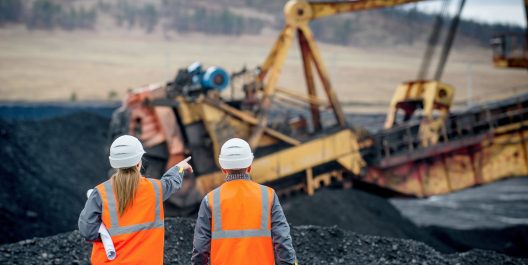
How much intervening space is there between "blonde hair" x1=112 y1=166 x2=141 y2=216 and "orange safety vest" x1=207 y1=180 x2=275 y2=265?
0.41 m

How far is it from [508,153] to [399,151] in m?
Result: 1.59

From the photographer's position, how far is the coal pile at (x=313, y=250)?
18.4 feet

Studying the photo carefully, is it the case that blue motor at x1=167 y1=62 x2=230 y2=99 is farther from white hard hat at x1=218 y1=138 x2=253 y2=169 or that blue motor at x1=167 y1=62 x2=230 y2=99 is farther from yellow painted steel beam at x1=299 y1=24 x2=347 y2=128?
white hard hat at x1=218 y1=138 x2=253 y2=169

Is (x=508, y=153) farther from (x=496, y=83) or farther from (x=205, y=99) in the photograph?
(x=496, y=83)

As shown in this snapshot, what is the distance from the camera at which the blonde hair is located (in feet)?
10.1

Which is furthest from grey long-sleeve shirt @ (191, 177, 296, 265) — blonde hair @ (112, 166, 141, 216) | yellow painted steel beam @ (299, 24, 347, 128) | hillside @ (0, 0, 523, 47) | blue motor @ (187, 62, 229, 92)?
hillside @ (0, 0, 523, 47)

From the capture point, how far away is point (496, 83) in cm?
5556

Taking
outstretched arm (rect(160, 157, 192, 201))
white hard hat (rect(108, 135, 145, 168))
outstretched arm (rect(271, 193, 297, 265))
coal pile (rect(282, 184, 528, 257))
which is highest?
white hard hat (rect(108, 135, 145, 168))

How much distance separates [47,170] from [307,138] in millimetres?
5871

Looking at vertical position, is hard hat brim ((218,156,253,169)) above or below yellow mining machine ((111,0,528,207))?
above

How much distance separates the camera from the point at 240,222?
10.0 feet

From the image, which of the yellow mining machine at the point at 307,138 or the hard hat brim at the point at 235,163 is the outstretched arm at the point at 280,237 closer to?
the hard hat brim at the point at 235,163

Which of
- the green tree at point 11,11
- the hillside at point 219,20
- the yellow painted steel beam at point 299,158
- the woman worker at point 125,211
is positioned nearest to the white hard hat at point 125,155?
the woman worker at point 125,211

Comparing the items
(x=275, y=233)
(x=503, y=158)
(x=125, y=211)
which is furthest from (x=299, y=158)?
(x=125, y=211)
